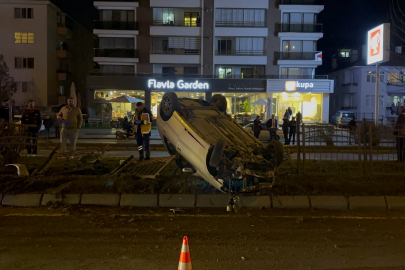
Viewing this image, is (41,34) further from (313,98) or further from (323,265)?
(323,265)

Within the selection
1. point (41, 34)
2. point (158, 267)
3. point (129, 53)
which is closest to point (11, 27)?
point (41, 34)

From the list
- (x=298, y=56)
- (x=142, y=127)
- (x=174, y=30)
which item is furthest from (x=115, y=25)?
(x=142, y=127)

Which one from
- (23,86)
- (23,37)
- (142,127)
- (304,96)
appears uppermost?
(23,37)

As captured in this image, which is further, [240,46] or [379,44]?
[240,46]

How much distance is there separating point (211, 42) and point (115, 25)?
10.4 meters

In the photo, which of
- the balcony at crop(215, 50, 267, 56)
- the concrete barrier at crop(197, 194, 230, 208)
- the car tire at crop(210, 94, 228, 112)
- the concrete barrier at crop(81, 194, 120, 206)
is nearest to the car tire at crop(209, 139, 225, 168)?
the concrete barrier at crop(197, 194, 230, 208)

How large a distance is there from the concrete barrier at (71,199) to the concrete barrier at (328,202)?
15.3 feet

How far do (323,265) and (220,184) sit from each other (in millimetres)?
2392

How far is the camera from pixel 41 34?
3788 cm


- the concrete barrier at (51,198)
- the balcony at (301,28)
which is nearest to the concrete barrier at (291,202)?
the concrete barrier at (51,198)

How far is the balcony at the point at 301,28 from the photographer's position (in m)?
38.3

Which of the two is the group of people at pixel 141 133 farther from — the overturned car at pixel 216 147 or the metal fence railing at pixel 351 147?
the metal fence railing at pixel 351 147

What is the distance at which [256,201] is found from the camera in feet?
23.3

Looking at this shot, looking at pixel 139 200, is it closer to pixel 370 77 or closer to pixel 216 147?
pixel 216 147
